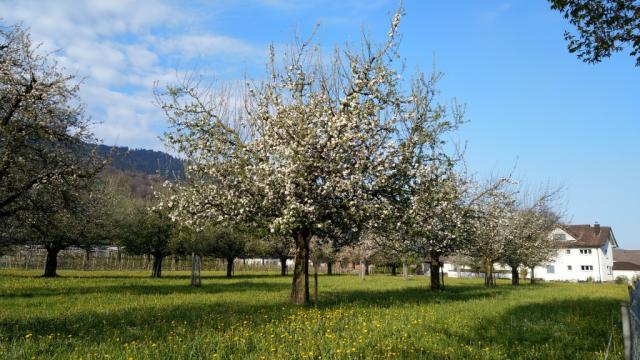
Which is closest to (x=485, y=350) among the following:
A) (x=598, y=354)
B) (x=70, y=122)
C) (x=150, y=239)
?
(x=598, y=354)

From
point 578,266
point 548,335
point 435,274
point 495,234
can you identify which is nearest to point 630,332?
point 548,335

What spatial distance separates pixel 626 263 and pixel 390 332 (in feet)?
462

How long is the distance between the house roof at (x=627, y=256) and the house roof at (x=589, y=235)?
28563mm

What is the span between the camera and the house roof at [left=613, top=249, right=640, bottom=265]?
131375 millimetres

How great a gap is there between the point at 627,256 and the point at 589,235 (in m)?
43.0

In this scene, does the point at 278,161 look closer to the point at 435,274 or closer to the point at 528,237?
the point at 435,274

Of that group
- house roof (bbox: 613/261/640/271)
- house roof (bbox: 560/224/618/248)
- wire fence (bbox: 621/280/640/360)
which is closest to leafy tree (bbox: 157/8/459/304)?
wire fence (bbox: 621/280/640/360)

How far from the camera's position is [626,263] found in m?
127

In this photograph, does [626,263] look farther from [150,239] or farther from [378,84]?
[378,84]

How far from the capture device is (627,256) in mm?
134625

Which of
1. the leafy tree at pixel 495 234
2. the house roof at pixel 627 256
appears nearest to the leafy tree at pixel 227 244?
the leafy tree at pixel 495 234

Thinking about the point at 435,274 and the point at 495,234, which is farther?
the point at 495,234

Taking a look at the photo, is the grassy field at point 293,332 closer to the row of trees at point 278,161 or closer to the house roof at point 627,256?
the row of trees at point 278,161

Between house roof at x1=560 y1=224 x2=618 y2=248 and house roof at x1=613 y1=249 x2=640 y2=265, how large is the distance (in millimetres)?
28563
